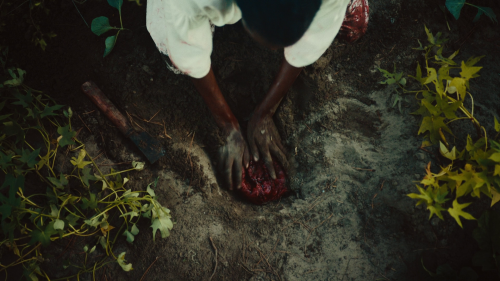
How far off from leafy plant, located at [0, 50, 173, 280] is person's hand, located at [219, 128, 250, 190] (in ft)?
1.41

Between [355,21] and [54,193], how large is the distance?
190cm

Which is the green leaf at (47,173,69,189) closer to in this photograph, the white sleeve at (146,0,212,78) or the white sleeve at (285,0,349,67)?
the white sleeve at (146,0,212,78)

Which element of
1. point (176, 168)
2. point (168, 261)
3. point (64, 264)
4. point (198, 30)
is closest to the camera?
point (198, 30)

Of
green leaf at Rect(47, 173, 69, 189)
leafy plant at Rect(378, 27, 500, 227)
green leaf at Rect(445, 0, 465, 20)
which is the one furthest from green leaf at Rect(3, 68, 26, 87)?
green leaf at Rect(445, 0, 465, 20)

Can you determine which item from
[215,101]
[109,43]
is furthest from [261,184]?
[109,43]

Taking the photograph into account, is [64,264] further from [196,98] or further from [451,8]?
[451,8]

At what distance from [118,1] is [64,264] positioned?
138cm

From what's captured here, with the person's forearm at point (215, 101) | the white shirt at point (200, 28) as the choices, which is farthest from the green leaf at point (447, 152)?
the person's forearm at point (215, 101)

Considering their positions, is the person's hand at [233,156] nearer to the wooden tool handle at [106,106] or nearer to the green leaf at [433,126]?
the wooden tool handle at [106,106]

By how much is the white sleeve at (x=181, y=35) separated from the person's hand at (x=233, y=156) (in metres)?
0.58

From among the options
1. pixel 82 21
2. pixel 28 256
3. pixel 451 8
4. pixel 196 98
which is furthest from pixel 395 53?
pixel 28 256

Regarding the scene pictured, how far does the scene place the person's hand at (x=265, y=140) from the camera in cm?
173

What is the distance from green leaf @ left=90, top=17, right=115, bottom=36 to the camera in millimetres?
1581

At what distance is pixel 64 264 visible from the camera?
1.35 m
